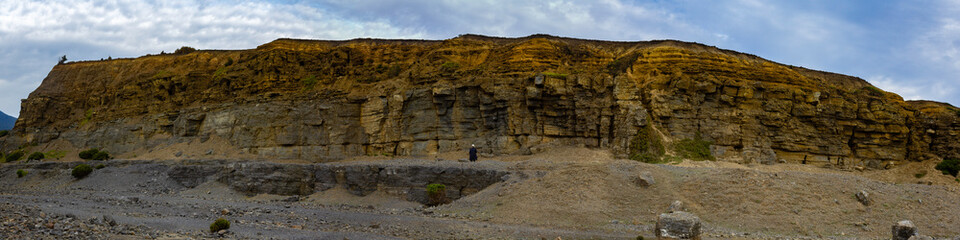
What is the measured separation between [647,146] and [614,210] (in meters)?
9.57

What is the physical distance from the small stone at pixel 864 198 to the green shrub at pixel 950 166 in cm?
1378

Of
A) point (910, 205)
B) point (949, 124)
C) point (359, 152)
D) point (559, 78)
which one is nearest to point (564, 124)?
point (559, 78)

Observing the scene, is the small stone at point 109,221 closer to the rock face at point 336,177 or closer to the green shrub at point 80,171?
the rock face at point 336,177

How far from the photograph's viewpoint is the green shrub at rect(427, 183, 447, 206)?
2454cm

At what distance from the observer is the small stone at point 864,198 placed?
19312 mm

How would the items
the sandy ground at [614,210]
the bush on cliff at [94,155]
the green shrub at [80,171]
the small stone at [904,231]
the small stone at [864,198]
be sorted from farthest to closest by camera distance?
the bush on cliff at [94,155], the green shrub at [80,171], the small stone at [864,198], the sandy ground at [614,210], the small stone at [904,231]

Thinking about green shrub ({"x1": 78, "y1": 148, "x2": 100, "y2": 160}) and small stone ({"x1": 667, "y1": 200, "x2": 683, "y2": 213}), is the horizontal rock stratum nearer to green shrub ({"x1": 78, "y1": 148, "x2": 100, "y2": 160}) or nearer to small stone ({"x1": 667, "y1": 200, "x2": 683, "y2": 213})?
green shrub ({"x1": 78, "y1": 148, "x2": 100, "y2": 160})

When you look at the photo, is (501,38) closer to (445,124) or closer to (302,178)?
(445,124)

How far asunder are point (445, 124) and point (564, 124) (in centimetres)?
702

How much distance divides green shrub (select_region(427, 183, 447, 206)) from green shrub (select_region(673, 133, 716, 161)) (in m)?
12.5

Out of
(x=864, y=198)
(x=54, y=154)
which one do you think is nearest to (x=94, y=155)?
(x=54, y=154)

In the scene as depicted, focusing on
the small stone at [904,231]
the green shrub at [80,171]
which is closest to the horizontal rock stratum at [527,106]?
the green shrub at [80,171]

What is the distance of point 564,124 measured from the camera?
3189 centimetres

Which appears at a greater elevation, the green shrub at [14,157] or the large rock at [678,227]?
the large rock at [678,227]
